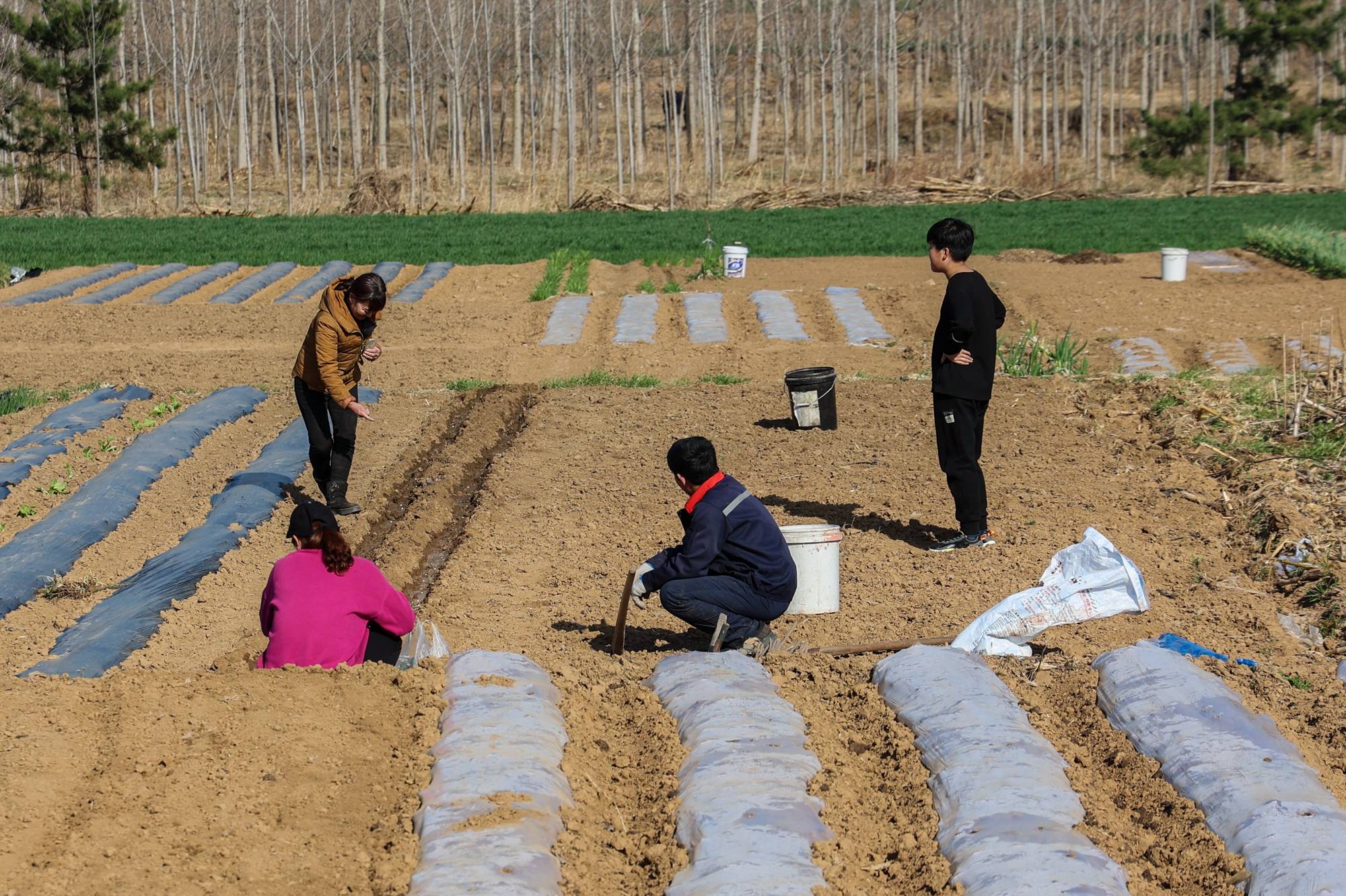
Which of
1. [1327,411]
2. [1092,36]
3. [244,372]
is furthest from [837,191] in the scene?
[1327,411]

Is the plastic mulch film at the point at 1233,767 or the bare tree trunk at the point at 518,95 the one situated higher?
the bare tree trunk at the point at 518,95

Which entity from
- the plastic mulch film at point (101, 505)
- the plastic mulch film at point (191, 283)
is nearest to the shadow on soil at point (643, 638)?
the plastic mulch film at point (101, 505)

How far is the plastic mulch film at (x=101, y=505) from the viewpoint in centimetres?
645

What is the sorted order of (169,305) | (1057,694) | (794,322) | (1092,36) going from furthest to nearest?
1. (1092,36)
2. (169,305)
3. (794,322)
4. (1057,694)

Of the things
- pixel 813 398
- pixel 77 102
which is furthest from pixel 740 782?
pixel 77 102

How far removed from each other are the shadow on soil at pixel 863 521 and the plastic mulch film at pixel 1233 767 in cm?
257

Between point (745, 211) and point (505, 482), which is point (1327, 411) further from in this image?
point (745, 211)

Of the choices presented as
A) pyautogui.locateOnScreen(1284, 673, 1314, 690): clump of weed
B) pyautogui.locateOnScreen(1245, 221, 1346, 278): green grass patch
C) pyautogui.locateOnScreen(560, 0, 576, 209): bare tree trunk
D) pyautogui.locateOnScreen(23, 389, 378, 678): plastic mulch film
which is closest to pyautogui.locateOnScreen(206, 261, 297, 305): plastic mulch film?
pyautogui.locateOnScreen(23, 389, 378, 678): plastic mulch film

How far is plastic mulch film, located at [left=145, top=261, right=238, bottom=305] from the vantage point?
16375 millimetres

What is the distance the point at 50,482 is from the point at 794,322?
7.52m

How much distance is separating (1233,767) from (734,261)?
13812 millimetres

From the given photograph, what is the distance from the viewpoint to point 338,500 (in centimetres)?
777

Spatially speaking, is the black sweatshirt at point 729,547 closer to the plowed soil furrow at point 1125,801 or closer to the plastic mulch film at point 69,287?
the plowed soil furrow at point 1125,801

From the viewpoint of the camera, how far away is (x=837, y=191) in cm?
3412
